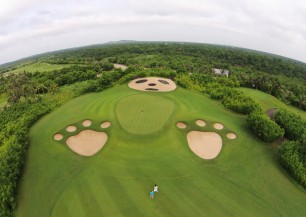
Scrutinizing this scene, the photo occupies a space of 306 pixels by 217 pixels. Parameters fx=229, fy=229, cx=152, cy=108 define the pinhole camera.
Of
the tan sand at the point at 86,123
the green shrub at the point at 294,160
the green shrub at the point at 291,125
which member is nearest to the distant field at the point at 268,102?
the green shrub at the point at 291,125

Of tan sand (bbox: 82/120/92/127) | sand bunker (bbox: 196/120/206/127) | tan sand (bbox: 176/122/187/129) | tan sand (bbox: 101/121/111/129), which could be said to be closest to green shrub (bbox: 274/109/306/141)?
sand bunker (bbox: 196/120/206/127)

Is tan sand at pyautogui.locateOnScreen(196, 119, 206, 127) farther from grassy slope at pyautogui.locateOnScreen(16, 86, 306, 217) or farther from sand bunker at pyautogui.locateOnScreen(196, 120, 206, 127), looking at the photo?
grassy slope at pyautogui.locateOnScreen(16, 86, 306, 217)

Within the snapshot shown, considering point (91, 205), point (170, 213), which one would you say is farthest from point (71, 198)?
point (170, 213)

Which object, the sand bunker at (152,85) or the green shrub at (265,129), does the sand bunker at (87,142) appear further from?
the green shrub at (265,129)

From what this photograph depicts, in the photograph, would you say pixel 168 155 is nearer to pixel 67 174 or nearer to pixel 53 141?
pixel 67 174

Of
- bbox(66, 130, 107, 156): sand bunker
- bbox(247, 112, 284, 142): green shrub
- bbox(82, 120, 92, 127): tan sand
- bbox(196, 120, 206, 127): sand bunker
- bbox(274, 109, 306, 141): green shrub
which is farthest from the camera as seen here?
bbox(196, 120, 206, 127): sand bunker

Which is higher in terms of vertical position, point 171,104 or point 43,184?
point 171,104

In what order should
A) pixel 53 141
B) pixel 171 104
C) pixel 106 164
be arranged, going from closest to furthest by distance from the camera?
pixel 106 164 < pixel 53 141 < pixel 171 104
